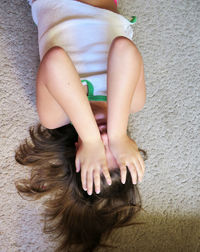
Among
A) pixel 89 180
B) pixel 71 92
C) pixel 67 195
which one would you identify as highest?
pixel 71 92

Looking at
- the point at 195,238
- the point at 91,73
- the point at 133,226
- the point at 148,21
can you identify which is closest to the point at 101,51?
the point at 91,73

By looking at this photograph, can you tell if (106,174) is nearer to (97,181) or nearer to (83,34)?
(97,181)

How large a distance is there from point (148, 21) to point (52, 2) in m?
0.33

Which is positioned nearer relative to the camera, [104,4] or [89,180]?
[89,180]

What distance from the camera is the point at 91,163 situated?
0.59 m

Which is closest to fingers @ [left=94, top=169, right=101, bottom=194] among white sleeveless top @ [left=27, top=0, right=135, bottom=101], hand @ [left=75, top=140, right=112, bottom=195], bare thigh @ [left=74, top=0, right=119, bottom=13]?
hand @ [left=75, top=140, right=112, bottom=195]

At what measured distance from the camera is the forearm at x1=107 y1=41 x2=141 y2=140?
0.59 metres

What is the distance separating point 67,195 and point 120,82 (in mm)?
309

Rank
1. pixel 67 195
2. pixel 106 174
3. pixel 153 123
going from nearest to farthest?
pixel 106 174, pixel 67 195, pixel 153 123

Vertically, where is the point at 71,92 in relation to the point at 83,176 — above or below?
above

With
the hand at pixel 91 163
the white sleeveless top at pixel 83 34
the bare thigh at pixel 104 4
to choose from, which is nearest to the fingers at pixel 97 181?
the hand at pixel 91 163

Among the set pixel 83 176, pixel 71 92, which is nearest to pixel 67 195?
pixel 83 176

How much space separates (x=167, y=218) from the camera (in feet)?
2.73

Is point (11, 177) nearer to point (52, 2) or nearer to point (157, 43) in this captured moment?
point (52, 2)
